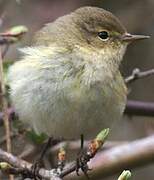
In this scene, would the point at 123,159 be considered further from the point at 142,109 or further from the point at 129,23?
the point at 129,23

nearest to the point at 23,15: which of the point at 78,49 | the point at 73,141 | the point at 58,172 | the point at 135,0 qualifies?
the point at 135,0

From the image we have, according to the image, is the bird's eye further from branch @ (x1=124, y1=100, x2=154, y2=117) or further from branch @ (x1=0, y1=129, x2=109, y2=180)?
branch @ (x1=0, y1=129, x2=109, y2=180)

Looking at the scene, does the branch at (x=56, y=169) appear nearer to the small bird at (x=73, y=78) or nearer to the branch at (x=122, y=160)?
the small bird at (x=73, y=78)

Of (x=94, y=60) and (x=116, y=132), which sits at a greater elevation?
(x=94, y=60)

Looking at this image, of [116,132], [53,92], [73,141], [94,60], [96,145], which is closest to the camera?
[96,145]

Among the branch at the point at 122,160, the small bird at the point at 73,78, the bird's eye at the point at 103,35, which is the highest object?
the bird's eye at the point at 103,35

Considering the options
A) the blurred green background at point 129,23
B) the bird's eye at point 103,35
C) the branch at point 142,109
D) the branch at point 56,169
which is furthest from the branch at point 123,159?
the blurred green background at point 129,23

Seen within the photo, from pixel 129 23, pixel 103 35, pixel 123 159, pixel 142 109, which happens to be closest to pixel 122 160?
pixel 123 159

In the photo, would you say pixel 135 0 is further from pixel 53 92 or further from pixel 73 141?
pixel 53 92
